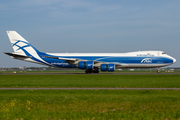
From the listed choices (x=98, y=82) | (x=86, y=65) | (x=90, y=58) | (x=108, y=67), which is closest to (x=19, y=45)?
(x=90, y=58)

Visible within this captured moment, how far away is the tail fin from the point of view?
193ft

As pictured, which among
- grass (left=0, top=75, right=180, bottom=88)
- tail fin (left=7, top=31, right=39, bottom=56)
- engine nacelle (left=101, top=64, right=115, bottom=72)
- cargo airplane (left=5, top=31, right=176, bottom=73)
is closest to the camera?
grass (left=0, top=75, right=180, bottom=88)

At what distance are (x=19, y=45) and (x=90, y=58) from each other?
19236 millimetres

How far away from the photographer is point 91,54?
5781cm

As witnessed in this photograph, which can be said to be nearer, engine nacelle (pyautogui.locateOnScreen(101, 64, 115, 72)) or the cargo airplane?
engine nacelle (pyautogui.locateOnScreen(101, 64, 115, 72))

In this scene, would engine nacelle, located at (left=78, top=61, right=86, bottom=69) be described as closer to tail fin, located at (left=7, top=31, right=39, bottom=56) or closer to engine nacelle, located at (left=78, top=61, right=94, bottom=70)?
engine nacelle, located at (left=78, top=61, right=94, bottom=70)

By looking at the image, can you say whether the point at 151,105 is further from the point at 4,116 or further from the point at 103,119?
the point at 4,116

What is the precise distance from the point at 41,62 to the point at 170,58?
109ft

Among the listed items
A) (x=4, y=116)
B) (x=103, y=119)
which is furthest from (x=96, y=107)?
(x=4, y=116)

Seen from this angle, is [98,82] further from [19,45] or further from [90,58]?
[19,45]

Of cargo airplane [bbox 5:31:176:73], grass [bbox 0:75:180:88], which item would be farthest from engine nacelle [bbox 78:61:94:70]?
grass [bbox 0:75:180:88]

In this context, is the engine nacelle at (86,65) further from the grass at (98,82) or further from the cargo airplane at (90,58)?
the grass at (98,82)

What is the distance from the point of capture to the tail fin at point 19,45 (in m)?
58.9

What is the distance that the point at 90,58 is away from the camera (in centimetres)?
5716
